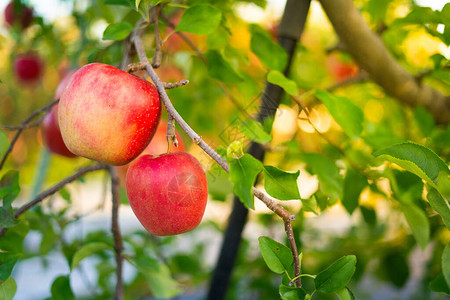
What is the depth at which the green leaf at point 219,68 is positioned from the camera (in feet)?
1.44

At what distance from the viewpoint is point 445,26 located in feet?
1.23

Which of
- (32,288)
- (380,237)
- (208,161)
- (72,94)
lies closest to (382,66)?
(208,161)

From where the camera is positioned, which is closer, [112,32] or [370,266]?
[112,32]

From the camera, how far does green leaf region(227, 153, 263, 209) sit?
0.85 ft

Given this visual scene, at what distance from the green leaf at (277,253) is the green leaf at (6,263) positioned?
224mm

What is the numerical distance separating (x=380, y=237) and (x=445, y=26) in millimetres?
696

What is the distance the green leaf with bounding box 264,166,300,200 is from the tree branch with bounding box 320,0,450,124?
24cm

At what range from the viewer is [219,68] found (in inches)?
17.5

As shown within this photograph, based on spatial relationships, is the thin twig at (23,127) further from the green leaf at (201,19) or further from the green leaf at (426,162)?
the green leaf at (426,162)

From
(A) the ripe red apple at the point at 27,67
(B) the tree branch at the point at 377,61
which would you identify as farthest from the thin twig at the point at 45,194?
(A) the ripe red apple at the point at 27,67

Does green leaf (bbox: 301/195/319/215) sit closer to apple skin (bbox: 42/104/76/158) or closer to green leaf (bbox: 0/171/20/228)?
green leaf (bbox: 0/171/20/228)

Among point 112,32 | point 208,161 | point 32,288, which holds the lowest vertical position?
point 32,288

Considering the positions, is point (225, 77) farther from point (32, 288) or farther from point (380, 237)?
point (32, 288)

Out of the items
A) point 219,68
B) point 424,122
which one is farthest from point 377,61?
point 219,68
